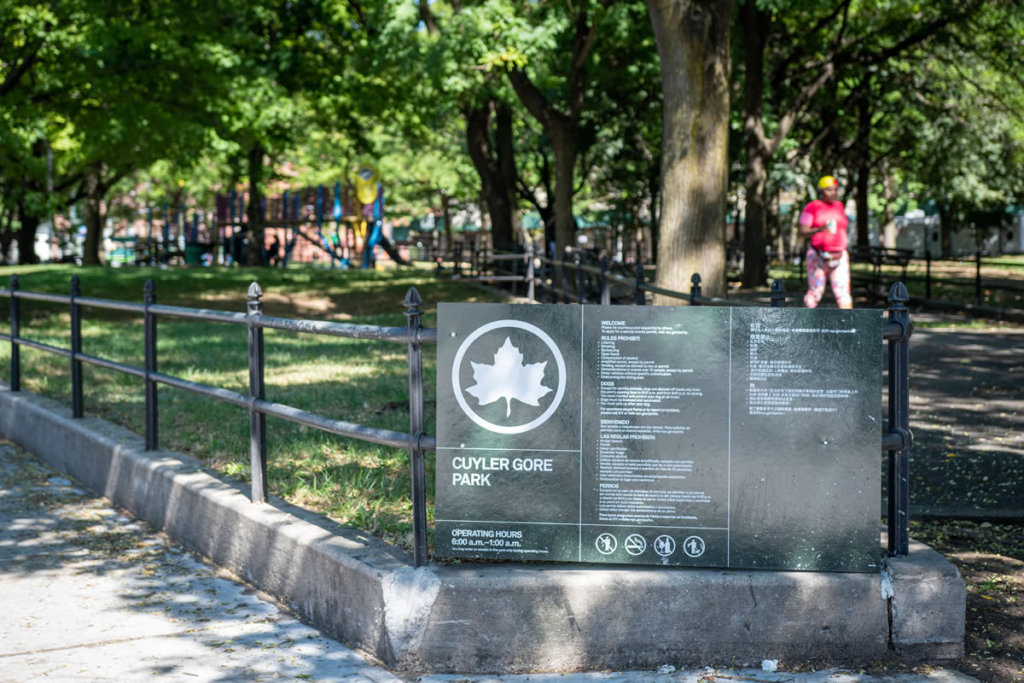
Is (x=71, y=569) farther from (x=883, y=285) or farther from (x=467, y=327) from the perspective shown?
(x=883, y=285)

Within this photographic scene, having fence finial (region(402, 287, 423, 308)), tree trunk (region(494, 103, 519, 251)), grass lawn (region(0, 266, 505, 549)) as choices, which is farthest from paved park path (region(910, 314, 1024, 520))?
tree trunk (region(494, 103, 519, 251))

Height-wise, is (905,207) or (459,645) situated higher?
(905,207)

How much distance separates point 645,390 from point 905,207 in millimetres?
58880

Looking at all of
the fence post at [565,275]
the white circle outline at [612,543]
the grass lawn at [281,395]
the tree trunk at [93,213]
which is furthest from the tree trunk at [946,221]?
the white circle outline at [612,543]

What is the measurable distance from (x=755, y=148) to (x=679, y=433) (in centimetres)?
2280

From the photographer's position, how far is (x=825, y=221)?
1395 cm

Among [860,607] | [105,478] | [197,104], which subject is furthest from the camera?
[197,104]

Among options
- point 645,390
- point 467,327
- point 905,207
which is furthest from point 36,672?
point 905,207

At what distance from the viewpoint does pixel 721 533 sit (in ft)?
14.4

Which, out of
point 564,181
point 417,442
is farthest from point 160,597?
point 564,181

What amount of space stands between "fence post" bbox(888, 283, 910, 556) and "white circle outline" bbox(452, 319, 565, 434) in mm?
1273

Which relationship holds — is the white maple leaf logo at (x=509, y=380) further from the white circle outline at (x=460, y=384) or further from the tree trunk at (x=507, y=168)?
the tree trunk at (x=507, y=168)

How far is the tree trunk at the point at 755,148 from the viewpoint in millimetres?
25344

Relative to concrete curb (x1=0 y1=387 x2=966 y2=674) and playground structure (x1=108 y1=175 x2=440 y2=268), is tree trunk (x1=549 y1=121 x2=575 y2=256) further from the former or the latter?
concrete curb (x1=0 y1=387 x2=966 y2=674)
